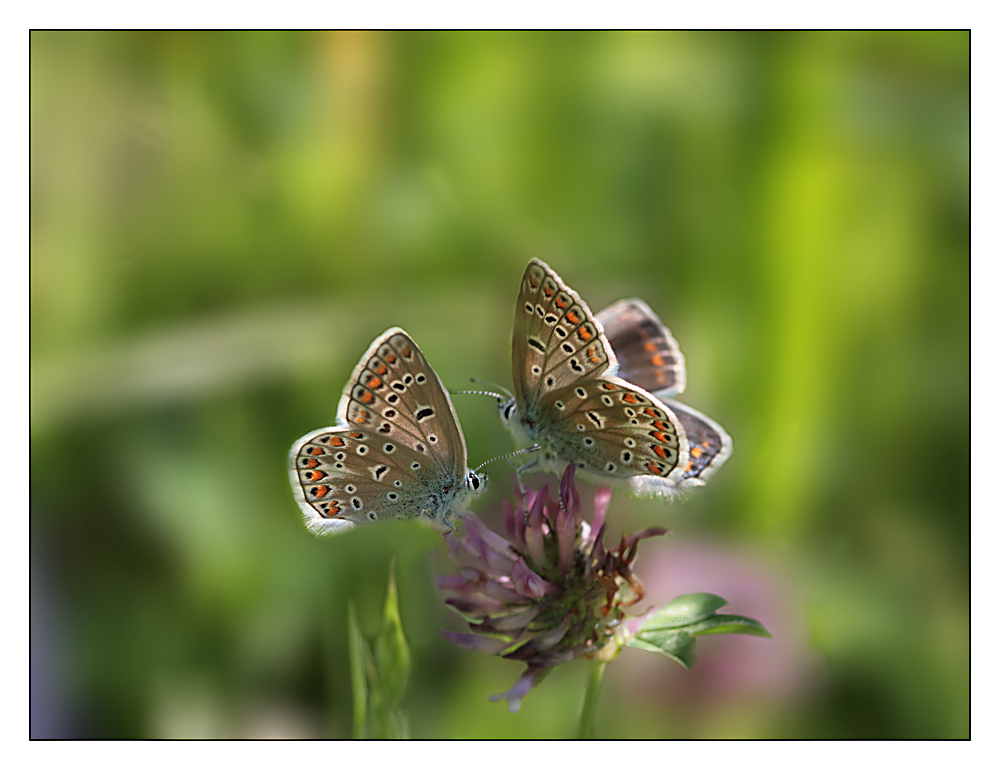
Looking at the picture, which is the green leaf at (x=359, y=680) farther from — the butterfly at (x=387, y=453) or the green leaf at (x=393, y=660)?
the butterfly at (x=387, y=453)

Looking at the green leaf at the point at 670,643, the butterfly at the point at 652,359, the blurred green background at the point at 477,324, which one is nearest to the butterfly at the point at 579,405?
the butterfly at the point at 652,359

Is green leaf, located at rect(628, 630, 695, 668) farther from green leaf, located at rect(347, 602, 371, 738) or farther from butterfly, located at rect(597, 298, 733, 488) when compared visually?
green leaf, located at rect(347, 602, 371, 738)

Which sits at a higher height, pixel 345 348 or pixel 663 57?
pixel 663 57

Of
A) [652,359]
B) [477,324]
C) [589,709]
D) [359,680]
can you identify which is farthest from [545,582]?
[477,324]

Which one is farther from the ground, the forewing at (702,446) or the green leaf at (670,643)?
the forewing at (702,446)

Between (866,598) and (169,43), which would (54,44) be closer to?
(169,43)

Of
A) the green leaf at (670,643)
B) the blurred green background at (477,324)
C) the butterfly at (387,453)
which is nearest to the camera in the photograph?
the green leaf at (670,643)

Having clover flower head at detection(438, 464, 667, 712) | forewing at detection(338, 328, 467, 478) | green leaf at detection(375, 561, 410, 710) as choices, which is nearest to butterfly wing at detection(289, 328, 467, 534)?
forewing at detection(338, 328, 467, 478)

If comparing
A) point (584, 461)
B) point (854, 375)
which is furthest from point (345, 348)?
point (854, 375)
